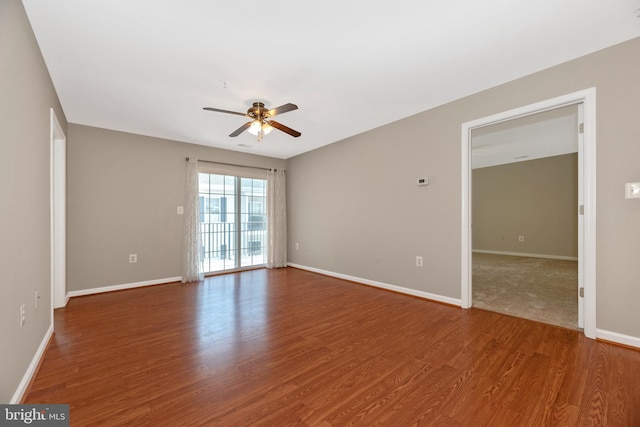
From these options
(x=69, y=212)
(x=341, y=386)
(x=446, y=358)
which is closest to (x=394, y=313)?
(x=446, y=358)

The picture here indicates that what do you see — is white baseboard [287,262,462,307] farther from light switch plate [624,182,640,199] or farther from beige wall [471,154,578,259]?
beige wall [471,154,578,259]

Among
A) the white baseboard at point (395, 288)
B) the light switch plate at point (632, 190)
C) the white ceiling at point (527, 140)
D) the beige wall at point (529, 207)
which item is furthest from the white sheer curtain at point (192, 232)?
the beige wall at point (529, 207)

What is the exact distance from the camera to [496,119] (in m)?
3.00

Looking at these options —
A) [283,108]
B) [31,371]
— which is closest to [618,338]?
[283,108]

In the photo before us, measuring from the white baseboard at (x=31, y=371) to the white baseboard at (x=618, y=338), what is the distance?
4.35 metres

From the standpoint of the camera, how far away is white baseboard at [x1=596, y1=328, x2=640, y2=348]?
7.32 feet

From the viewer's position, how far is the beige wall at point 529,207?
6586 millimetres

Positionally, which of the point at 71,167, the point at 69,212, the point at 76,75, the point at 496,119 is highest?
the point at 76,75

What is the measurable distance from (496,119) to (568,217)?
5563 millimetres

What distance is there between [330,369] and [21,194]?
96.6 inches

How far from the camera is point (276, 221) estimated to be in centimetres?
599

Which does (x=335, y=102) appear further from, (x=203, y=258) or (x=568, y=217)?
(x=568, y=217)

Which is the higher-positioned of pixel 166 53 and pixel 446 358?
pixel 166 53

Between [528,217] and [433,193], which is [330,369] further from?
[528,217]
